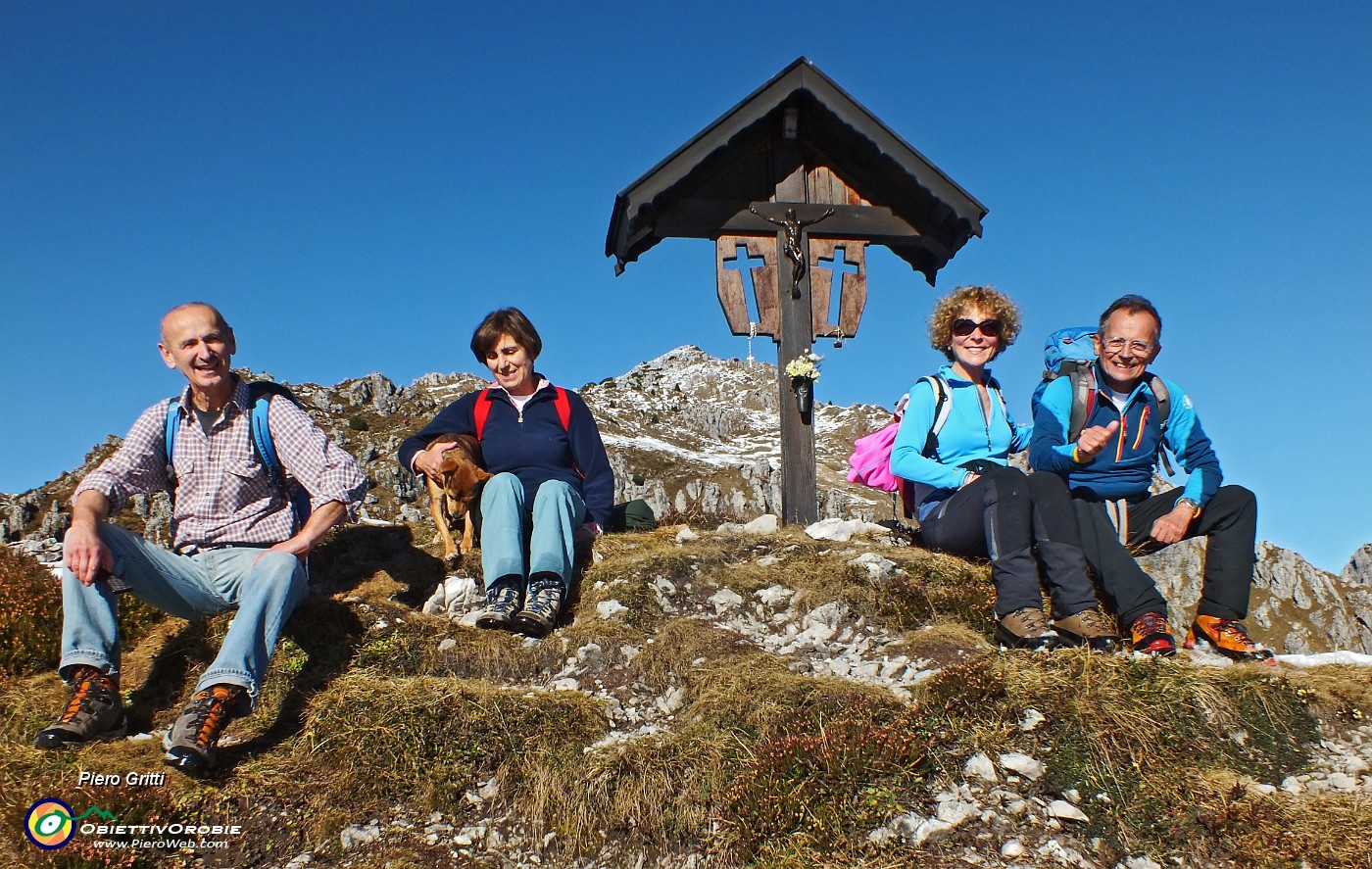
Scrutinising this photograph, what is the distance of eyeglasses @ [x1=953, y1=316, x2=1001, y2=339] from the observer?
7789 mm

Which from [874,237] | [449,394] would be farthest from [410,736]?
[449,394]

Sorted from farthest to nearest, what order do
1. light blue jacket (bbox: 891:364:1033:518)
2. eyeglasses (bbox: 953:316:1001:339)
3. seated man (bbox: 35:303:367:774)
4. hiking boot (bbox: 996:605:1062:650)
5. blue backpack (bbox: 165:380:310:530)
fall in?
eyeglasses (bbox: 953:316:1001:339), light blue jacket (bbox: 891:364:1033:518), blue backpack (bbox: 165:380:310:530), hiking boot (bbox: 996:605:1062:650), seated man (bbox: 35:303:367:774)

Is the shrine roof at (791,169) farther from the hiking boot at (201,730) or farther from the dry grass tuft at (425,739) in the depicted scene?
the hiking boot at (201,730)

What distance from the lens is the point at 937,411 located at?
25.1ft

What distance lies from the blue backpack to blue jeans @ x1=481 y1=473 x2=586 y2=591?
137cm

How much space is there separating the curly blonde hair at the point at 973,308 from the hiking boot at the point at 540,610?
12.9 feet

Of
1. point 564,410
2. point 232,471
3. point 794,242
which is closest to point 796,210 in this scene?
point 794,242

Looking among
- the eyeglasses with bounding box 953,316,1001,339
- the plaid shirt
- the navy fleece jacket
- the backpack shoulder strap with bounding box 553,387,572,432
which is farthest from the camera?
the backpack shoulder strap with bounding box 553,387,572,432

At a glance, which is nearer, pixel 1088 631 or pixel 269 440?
pixel 1088 631

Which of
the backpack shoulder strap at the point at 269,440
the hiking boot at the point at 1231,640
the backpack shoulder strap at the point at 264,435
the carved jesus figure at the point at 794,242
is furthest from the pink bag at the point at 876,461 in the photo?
the backpack shoulder strap at the point at 264,435

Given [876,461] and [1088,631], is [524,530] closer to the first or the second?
[876,461]

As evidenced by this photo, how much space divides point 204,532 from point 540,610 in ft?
7.63

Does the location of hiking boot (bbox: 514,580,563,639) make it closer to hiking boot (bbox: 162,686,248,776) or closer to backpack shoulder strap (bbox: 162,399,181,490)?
hiking boot (bbox: 162,686,248,776)

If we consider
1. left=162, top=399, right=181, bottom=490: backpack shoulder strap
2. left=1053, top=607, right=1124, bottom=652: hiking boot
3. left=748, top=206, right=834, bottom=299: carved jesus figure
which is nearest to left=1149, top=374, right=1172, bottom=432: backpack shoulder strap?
left=1053, top=607, right=1124, bottom=652: hiking boot
